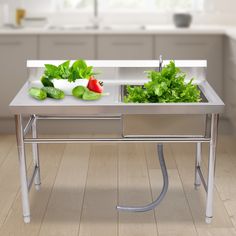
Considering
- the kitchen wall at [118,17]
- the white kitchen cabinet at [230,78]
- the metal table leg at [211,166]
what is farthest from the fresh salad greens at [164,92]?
the kitchen wall at [118,17]

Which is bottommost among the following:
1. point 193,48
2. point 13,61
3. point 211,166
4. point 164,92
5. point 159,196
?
point 159,196

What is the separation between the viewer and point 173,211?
3885 millimetres

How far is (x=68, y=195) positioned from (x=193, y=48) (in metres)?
2.21

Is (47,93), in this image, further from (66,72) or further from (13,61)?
(13,61)

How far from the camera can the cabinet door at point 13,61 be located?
574 cm

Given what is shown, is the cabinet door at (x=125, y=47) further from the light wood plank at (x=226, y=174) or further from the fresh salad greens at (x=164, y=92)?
the fresh salad greens at (x=164, y=92)

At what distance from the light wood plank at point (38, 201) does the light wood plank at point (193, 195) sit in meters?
0.92

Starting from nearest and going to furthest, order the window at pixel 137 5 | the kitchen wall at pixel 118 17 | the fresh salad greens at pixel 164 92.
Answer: the fresh salad greens at pixel 164 92 < the kitchen wall at pixel 118 17 < the window at pixel 137 5

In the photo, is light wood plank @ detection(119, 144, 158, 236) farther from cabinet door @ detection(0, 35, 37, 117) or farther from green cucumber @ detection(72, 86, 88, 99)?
cabinet door @ detection(0, 35, 37, 117)

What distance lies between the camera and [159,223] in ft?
12.1

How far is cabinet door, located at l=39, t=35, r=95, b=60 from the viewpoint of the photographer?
18.8 feet

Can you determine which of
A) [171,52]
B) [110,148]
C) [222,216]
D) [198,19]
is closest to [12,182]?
[110,148]

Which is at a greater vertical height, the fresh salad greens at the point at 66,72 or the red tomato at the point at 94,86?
the fresh salad greens at the point at 66,72

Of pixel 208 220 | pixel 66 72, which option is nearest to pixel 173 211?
pixel 208 220
